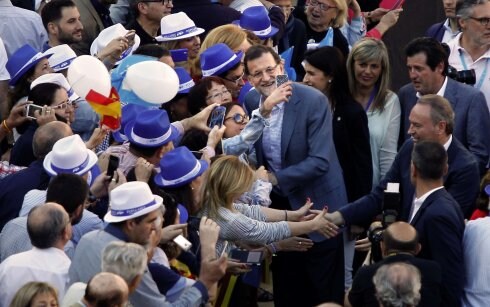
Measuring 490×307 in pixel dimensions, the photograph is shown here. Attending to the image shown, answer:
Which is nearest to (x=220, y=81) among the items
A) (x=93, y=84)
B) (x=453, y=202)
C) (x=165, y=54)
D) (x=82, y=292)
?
(x=165, y=54)

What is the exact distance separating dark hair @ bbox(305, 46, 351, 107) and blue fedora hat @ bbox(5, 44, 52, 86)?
1.96m

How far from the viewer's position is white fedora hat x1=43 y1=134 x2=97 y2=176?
26.6 feet

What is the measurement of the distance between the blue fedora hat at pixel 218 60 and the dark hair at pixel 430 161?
2.36m

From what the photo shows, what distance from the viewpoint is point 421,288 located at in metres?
7.27

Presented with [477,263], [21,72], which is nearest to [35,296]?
[477,263]

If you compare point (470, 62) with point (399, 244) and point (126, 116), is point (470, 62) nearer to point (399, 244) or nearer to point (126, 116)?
point (126, 116)

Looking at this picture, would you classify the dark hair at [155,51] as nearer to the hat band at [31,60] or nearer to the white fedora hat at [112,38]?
the white fedora hat at [112,38]

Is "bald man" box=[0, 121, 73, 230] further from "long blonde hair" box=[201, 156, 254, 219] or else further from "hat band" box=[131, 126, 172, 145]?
"long blonde hair" box=[201, 156, 254, 219]

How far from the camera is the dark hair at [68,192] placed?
7535 mm

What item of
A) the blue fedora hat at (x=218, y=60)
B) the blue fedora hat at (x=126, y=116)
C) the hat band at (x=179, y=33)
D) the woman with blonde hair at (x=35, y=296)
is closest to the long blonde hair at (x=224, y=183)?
the blue fedora hat at (x=126, y=116)

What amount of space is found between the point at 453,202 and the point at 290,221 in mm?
1365

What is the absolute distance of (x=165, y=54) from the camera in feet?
32.5

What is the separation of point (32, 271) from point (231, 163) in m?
1.70

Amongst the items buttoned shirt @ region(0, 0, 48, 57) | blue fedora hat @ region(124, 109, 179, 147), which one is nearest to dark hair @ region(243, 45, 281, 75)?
blue fedora hat @ region(124, 109, 179, 147)
